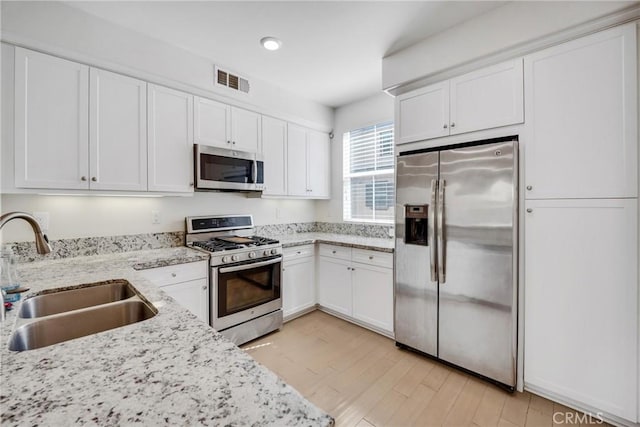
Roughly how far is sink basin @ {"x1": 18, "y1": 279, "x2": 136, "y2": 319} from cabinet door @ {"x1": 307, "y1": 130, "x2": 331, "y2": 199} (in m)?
2.40

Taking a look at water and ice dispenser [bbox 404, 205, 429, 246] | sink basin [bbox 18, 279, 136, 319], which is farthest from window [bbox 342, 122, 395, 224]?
sink basin [bbox 18, 279, 136, 319]

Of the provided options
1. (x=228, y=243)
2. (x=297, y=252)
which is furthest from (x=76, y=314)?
(x=297, y=252)

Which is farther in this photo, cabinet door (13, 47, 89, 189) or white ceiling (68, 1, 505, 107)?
white ceiling (68, 1, 505, 107)

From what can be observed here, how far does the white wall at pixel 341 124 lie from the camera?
335 centimetres

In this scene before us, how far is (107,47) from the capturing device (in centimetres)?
204

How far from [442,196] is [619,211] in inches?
38.1

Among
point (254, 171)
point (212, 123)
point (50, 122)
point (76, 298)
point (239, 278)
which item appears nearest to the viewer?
point (76, 298)

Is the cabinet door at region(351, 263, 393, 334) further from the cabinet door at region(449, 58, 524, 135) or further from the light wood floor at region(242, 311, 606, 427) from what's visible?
the cabinet door at region(449, 58, 524, 135)

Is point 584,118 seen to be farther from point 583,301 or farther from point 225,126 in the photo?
point 225,126

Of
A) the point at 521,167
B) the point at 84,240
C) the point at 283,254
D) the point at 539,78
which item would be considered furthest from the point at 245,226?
the point at 539,78

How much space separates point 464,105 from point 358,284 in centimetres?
192

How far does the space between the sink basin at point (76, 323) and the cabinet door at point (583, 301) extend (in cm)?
229

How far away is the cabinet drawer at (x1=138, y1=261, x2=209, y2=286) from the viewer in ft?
6.68

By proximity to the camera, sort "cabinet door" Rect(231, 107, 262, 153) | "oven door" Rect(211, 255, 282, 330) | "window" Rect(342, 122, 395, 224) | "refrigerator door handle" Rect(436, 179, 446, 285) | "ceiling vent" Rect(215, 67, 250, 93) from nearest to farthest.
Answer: "refrigerator door handle" Rect(436, 179, 446, 285), "oven door" Rect(211, 255, 282, 330), "ceiling vent" Rect(215, 67, 250, 93), "cabinet door" Rect(231, 107, 262, 153), "window" Rect(342, 122, 395, 224)
